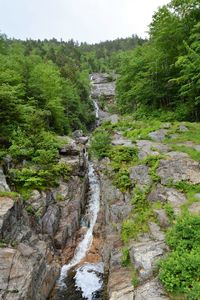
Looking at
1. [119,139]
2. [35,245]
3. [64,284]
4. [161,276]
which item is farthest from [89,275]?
[119,139]

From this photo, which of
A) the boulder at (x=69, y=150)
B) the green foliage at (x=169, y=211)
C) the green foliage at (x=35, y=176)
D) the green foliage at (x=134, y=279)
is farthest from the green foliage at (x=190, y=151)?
the boulder at (x=69, y=150)

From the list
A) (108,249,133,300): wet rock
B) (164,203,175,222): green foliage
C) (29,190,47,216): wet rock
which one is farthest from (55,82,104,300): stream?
(164,203,175,222): green foliage

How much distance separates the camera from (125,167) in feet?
60.6

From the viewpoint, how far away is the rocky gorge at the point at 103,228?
1130 centimetres

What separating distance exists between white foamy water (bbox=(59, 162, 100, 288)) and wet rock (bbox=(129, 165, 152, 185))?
448cm

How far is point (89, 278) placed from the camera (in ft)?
47.6

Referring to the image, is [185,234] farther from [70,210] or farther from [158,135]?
[158,135]

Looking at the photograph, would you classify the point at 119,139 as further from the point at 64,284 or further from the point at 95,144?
the point at 64,284

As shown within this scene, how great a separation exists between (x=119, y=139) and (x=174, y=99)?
8.89 m

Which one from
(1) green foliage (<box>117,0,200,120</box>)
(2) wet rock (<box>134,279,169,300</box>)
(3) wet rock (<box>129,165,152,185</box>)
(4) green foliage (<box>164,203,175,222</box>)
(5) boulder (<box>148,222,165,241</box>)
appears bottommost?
(2) wet rock (<box>134,279,169,300</box>)

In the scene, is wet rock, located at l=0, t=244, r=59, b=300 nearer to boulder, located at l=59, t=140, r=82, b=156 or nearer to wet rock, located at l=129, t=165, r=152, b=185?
wet rock, located at l=129, t=165, r=152, b=185

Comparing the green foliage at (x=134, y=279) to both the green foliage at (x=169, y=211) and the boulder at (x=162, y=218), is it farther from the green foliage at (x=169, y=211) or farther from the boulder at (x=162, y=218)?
the green foliage at (x=169, y=211)

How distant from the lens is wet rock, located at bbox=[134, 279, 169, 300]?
9414mm

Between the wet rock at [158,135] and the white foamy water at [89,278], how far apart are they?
9.91m
